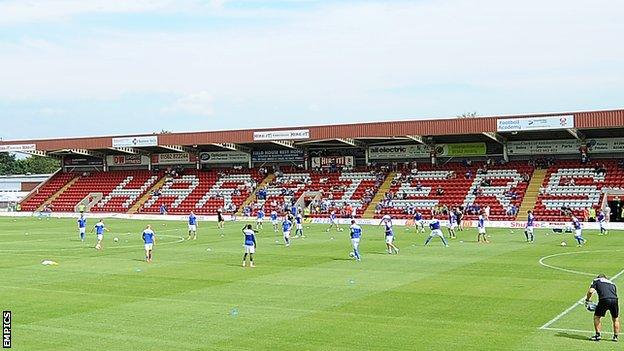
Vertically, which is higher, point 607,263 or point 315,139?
point 315,139

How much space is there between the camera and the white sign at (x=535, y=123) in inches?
2335

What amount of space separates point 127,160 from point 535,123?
163ft

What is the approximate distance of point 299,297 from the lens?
23.8 m

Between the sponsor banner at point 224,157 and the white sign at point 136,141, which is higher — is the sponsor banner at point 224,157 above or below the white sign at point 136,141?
below

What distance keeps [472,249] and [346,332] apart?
22.4 meters

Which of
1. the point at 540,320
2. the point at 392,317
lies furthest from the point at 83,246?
the point at 540,320

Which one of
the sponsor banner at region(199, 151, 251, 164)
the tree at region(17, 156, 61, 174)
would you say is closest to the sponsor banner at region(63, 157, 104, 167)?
the sponsor banner at region(199, 151, 251, 164)

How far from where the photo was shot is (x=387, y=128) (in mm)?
67438

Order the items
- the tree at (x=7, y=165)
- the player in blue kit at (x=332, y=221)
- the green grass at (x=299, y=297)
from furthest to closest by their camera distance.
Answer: the tree at (x=7, y=165)
the player in blue kit at (x=332, y=221)
the green grass at (x=299, y=297)

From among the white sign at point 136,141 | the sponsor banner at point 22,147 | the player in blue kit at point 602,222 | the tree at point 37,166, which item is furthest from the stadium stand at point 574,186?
the tree at point 37,166

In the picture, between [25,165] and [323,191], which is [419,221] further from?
[25,165]

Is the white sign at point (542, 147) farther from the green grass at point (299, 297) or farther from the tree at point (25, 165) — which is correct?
the tree at point (25, 165)

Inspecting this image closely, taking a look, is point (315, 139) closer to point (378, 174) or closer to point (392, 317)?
point (378, 174)

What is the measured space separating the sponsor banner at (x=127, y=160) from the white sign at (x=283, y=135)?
21019 millimetres
